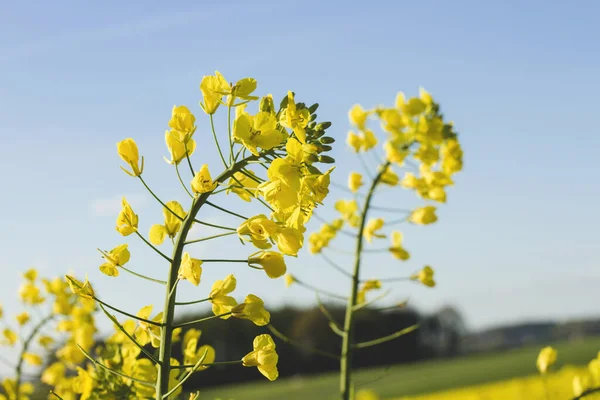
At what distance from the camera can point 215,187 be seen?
1.34 m

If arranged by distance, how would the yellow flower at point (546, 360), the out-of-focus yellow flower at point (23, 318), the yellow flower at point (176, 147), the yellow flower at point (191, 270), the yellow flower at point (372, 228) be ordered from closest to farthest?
1. the yellow flower at point (191, 270)
2. the yellow flower at point (176, 147)
3. the yellow flower at point (546, 360)
4. the yellow flower at point (372, 228)
5. the out-of-focus yellow flower at point (23, 318)

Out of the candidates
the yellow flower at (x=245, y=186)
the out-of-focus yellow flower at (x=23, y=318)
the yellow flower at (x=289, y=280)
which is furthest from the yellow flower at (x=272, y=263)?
the out-of-focus yellow flower at (x=23, y=318)

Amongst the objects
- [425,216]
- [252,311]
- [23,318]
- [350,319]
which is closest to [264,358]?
[252,311]

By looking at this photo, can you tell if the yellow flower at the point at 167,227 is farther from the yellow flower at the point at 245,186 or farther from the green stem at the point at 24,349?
the green stem at the point at 24,349

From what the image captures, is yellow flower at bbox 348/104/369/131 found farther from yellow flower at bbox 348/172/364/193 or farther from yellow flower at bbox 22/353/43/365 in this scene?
yellow flower at bbox 22/353/43/365

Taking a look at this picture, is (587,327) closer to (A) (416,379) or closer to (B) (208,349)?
(A) (416,379)

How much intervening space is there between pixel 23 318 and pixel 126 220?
2.62m

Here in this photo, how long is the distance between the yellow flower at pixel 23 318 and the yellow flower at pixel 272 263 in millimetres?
2795

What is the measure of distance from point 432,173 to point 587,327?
68.0m

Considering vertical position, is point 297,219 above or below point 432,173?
below

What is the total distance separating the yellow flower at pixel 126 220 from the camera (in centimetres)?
146

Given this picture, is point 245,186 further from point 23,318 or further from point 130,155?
point 23,318

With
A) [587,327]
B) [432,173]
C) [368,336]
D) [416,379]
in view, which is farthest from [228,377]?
[432,173]

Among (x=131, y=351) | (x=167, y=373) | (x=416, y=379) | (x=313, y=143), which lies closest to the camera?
(x=167, y=373)
